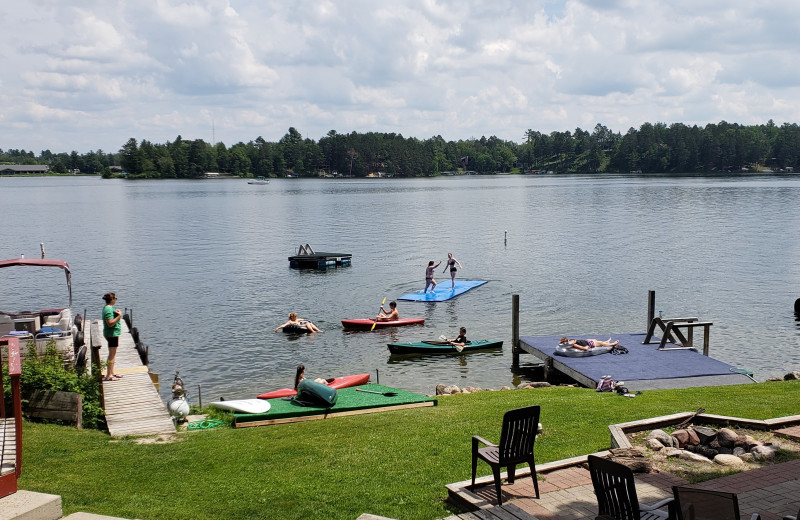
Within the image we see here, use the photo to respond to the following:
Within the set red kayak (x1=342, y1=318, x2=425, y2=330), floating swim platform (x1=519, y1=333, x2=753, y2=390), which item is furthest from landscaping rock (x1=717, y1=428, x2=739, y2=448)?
red kayak (x1=342, y1=318, x2=425, y2=330)

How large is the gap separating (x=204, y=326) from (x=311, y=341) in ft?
17.6

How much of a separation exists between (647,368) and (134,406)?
44.1 feet

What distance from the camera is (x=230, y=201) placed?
12838cm

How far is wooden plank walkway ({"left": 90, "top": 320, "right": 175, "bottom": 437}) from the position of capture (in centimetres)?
1336

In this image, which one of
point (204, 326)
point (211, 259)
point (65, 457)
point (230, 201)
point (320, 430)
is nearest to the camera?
point (65, 457)

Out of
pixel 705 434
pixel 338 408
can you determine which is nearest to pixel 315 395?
pixel 338 408

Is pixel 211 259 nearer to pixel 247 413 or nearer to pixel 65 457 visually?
pixel 247 413

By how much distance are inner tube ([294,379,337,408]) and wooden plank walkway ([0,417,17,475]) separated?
7696 mm

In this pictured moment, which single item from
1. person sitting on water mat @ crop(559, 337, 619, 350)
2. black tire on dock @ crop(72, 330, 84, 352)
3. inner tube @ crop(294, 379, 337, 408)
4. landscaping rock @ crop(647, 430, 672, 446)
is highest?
landscaping rock @ crop(647, 430, 672, 446)

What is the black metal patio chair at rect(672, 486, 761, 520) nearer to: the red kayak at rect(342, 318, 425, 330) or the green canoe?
the green canoe

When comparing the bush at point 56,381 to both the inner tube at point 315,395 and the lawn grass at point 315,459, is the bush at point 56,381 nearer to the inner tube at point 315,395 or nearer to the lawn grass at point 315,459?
the lawn grass at point 315,459

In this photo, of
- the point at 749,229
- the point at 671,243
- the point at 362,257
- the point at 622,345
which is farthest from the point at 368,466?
the point at 749,229

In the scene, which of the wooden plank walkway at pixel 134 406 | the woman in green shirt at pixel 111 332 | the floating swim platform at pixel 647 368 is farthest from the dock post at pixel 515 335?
the woman in green shirt at pixel 111 332

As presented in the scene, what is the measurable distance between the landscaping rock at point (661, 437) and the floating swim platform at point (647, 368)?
7801mm
